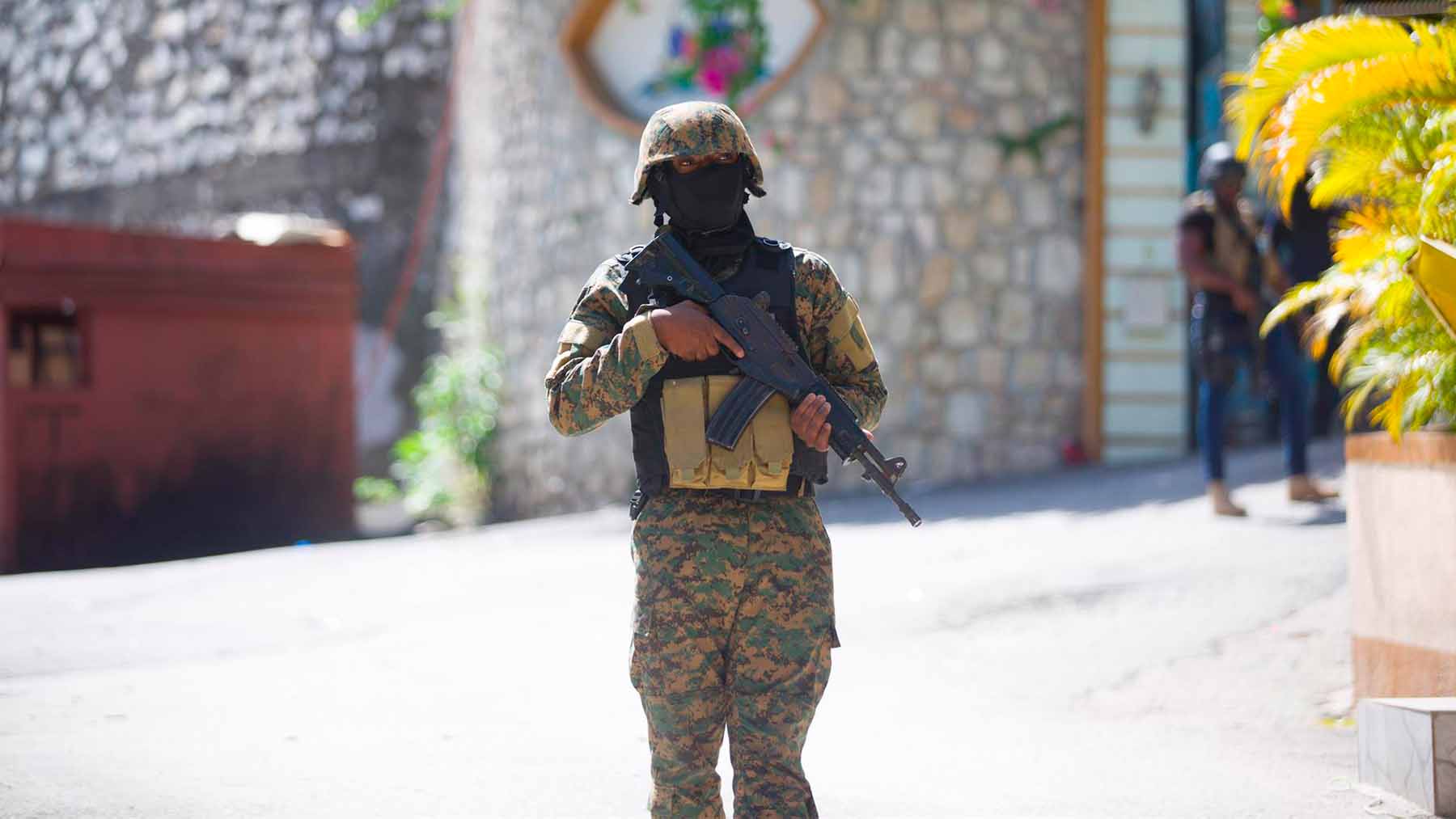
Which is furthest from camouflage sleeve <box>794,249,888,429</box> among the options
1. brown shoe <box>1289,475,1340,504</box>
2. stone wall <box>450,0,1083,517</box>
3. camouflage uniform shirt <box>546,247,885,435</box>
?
stone wall <box>450,0,1083,517</box>

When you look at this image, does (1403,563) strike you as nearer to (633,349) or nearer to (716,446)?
(716,446)

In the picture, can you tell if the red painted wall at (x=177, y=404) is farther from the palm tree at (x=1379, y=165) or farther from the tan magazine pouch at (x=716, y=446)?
the tan magazine pouch at (x=716, y=446)

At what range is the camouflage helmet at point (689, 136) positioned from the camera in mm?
3055

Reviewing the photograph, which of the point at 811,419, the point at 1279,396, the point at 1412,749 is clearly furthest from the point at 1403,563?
the point at 1279,396

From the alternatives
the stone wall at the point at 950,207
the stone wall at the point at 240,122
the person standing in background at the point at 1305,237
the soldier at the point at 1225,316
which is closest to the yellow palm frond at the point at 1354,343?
the soldier at the point at 1225,316

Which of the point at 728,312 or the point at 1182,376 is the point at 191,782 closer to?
the point at 728,312

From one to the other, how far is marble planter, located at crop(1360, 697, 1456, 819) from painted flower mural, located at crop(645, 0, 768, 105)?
7095mm

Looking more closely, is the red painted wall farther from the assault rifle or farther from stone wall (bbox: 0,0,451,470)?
the assault rifle

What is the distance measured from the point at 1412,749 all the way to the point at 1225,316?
11.9 feet

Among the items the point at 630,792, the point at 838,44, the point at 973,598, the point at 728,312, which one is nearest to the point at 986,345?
the point at 838,44

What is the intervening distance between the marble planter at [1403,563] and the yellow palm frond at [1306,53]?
120 centimetres

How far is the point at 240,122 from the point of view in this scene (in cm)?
1541

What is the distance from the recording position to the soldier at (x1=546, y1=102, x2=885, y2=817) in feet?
9.90

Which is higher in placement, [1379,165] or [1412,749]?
[1379,165]
